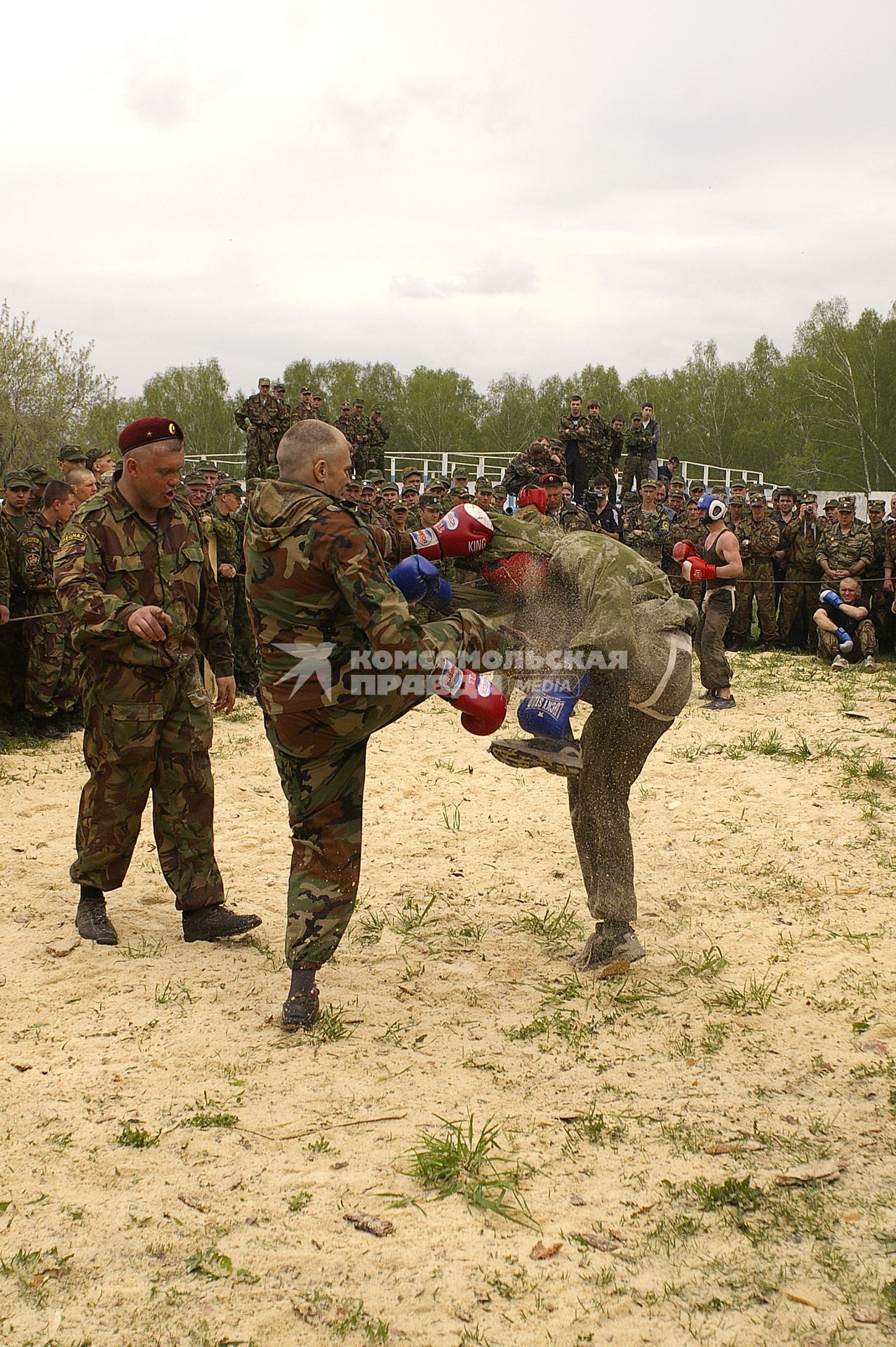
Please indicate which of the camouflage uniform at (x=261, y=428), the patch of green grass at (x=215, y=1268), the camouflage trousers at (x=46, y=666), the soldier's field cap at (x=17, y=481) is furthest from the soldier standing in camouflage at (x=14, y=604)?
the camouflage uniform at (x=261, y=428)

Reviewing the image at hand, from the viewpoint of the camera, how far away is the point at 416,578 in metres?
3.86

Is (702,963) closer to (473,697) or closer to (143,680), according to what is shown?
(473,697)

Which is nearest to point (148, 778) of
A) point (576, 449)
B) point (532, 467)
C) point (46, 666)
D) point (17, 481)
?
point (46, 666)

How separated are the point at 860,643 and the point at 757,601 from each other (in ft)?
6.72

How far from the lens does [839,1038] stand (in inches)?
159

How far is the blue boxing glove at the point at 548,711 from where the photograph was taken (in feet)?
13.0

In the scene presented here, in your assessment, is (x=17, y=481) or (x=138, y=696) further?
(x=17, y=481)

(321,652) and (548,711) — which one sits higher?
(321,652)

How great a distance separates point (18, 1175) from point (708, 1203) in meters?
1.96

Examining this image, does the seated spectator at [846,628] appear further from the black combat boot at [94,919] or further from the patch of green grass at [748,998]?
the black combat boot at [94,919]

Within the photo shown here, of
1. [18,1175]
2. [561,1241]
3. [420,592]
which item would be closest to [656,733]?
[420,592]

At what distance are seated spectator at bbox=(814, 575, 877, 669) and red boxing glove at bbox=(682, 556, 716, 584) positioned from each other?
4140 mm

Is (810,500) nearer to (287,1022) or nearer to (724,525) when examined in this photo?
(724,525)

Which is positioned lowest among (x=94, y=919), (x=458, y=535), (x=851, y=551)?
(x=94, y=919)
